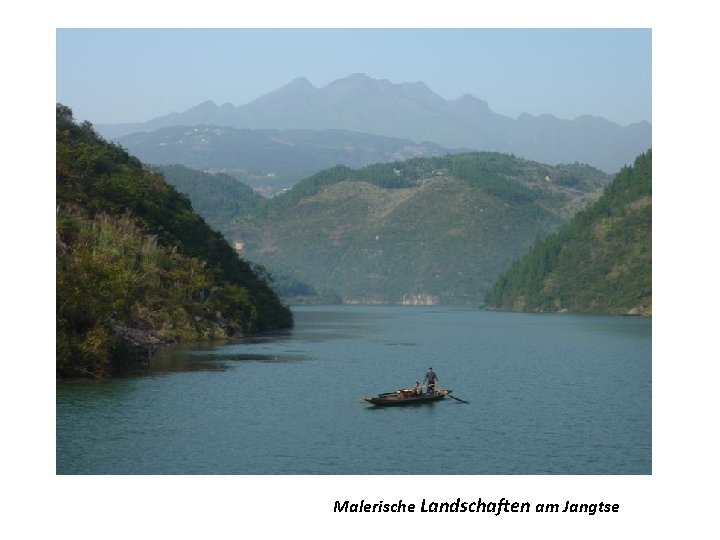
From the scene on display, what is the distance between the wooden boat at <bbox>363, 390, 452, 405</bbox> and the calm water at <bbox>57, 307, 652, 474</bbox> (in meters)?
0.59

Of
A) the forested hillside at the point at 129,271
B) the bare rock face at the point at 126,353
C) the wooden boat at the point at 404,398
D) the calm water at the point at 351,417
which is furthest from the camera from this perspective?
the bare rock face at the point at 126,353

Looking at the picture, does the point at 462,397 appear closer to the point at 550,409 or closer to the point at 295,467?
the point at 550,409

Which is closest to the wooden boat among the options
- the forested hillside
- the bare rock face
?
the forested hillside

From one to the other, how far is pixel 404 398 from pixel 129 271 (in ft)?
148

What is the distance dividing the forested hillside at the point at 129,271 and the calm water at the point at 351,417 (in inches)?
151

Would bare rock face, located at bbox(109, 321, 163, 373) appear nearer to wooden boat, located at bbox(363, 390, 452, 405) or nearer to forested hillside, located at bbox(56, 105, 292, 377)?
forested hillside, located at bbox(56, 105, 292, 377)

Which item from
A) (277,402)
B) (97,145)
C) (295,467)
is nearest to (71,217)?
(97,145)

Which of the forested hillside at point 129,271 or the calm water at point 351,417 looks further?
the forested hillside at point 129,271

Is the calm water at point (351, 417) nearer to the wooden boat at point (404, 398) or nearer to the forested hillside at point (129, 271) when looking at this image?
the wooden boat at point (404, 398)

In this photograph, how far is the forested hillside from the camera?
230 ft

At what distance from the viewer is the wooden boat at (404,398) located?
204 feet

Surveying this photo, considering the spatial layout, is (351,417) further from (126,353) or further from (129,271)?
(129,271)

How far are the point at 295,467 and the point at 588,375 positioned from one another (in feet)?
142

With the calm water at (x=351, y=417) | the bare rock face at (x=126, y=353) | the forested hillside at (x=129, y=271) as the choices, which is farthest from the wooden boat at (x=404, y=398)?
the bare rock face at (x=126, y=353)
